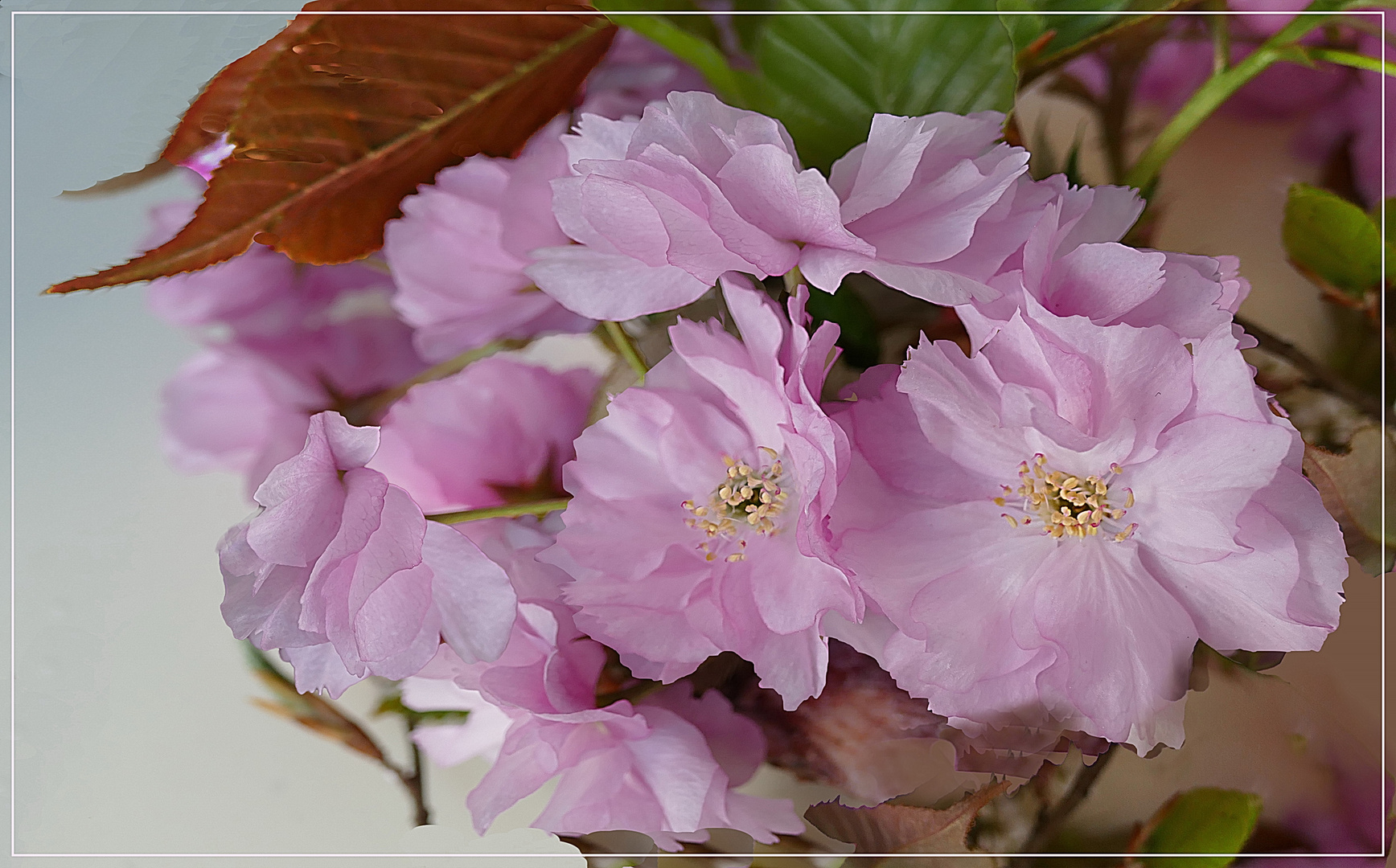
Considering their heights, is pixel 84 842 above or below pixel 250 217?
below

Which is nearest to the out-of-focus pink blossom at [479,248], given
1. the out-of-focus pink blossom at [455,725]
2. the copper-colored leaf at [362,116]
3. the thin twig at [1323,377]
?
the copper-colored leaf at [362,116]

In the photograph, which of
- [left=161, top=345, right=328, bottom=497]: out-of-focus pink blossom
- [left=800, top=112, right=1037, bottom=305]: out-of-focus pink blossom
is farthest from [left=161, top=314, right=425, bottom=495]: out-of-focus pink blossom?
[left=800, top=112, right=1037, bottom=305]: out-of-focus pink blossom

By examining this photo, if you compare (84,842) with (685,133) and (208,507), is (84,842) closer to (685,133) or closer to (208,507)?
(208,507)

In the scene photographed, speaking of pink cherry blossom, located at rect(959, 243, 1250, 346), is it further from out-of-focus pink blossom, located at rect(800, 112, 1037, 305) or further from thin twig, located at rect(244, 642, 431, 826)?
thin twig, located at rect(244, 642, 431, 826)

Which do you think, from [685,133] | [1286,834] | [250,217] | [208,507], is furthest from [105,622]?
[1286,834]

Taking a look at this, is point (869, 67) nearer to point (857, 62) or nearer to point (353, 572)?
point (857, 62)

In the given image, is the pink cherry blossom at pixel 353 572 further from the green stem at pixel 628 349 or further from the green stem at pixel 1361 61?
the green stem at pixel 1361 61
